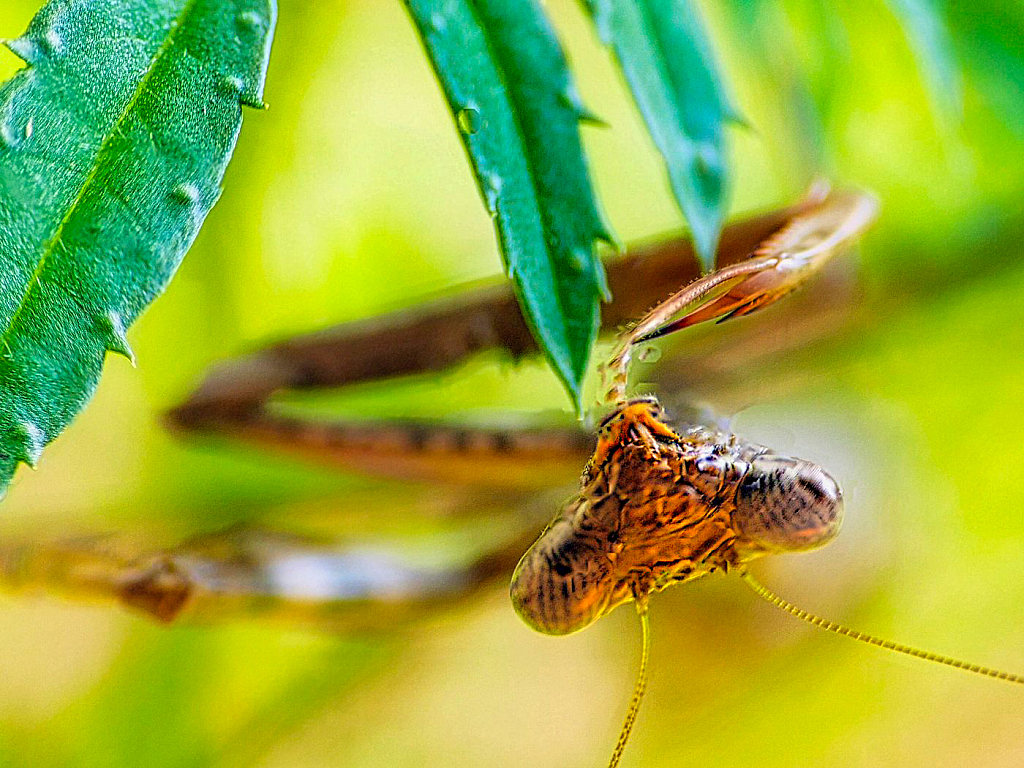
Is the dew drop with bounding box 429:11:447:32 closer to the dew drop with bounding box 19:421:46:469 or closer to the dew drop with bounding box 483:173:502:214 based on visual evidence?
the dew drop with bounding box 483:173:502:214

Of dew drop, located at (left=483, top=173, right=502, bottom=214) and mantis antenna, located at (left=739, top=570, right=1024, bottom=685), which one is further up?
dew drop, located at (left=483, top=173, right=502, bottom=214)

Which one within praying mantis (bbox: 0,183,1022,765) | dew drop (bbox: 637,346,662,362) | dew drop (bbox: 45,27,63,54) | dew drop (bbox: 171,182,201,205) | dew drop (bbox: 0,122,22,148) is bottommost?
praying mantis (bbox: 0,183,1022,765)

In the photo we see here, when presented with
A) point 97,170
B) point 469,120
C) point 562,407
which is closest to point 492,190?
point 469,120

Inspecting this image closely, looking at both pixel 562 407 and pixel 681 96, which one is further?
pixel 562 407

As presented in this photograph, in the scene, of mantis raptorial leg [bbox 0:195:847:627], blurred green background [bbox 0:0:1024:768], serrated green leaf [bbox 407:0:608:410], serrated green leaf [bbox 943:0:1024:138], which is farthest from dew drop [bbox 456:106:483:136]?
serrated green leaf [bbox 943:0:1024:138]

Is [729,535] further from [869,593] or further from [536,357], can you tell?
[869,593]

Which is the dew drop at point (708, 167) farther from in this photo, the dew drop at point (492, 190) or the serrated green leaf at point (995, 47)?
the serrated green leaf at point (995, 47)

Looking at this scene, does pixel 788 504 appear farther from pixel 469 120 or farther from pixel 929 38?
pixel 929 38

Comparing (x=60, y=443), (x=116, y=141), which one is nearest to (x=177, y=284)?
(x=60, y=443)
